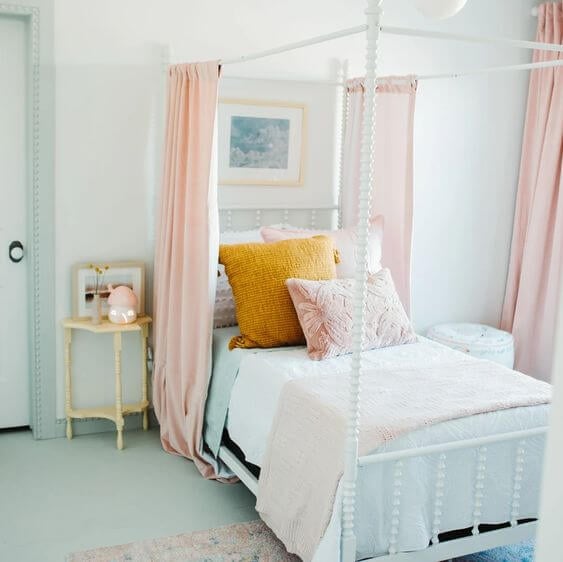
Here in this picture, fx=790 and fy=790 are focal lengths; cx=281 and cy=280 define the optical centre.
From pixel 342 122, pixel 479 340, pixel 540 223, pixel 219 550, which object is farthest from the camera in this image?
pixel 540 223

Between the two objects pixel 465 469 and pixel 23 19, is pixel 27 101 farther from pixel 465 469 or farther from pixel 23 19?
pixel 465 469

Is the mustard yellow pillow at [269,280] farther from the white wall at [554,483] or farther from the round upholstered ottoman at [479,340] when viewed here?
the white wall at [554,483]

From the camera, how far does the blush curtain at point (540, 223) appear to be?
445 centimetres

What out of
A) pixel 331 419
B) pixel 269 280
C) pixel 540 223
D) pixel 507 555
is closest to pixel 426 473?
pixel 331 419

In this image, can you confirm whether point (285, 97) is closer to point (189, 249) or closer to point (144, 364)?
point (189, 249)

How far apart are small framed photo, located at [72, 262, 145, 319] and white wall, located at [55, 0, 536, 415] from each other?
55 millimetres

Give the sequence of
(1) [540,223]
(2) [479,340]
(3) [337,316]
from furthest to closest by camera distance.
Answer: (1) [540,223] → (2) [479,340] → (3) [337,316]

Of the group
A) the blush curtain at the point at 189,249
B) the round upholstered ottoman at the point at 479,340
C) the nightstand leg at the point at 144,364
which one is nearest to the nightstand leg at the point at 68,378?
the nightstand leg at the point at 144,364

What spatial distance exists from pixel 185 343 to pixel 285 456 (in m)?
0.93

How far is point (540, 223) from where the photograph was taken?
14.9 feet

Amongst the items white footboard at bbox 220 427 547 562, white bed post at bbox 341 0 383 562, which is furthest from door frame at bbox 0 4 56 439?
white footboard at bbox 220 427 547 562

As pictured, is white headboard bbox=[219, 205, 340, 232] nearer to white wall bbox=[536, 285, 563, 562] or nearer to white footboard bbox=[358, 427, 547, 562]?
white footboard bbox=[358, 427, 547, 562]

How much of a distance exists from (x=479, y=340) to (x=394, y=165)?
109cm

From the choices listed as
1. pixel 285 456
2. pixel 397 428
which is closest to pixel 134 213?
pixel 285 456
